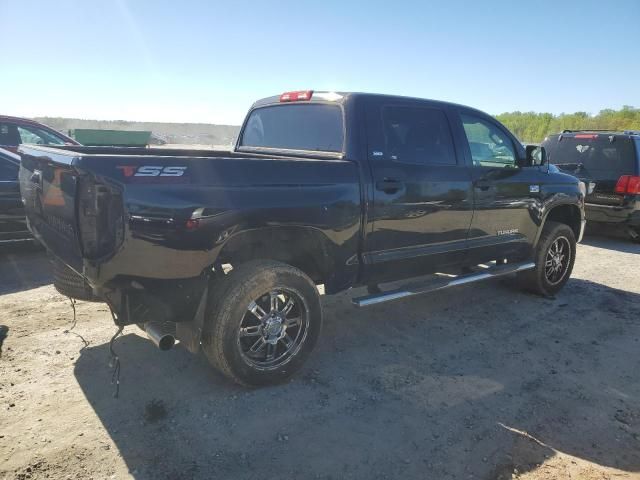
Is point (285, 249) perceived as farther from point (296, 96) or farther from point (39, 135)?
point (39, 135)

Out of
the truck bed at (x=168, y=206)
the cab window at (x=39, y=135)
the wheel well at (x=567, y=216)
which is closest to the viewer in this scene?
the truck bed at (x=168, y=206)

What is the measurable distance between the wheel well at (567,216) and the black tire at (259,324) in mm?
3702

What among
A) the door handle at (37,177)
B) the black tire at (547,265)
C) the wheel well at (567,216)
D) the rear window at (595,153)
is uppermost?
the rear window at (595,153)

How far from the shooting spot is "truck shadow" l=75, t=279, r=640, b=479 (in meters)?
2.76

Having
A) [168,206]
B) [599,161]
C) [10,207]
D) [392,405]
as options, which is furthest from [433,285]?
[599,161]

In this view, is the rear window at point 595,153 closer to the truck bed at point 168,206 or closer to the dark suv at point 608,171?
the dark suv at point 608,171

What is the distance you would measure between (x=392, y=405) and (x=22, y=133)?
357 inches

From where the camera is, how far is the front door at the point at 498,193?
482 cm

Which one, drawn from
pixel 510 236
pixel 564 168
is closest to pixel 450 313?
pixel 510 236

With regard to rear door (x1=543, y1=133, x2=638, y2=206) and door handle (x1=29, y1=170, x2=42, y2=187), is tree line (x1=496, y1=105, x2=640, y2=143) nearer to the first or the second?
rear door (x1=543, y1=133, x2=638, y2=206)

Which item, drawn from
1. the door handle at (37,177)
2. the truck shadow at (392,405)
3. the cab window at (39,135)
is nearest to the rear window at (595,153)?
the truck shadow at (392,405)

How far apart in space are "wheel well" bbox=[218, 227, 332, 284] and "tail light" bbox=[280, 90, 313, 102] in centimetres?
140

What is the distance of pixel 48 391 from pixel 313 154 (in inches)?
102

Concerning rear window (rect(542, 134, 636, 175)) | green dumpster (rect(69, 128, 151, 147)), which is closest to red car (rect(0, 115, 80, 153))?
rear window (rect(542, 134, 636, 175))
